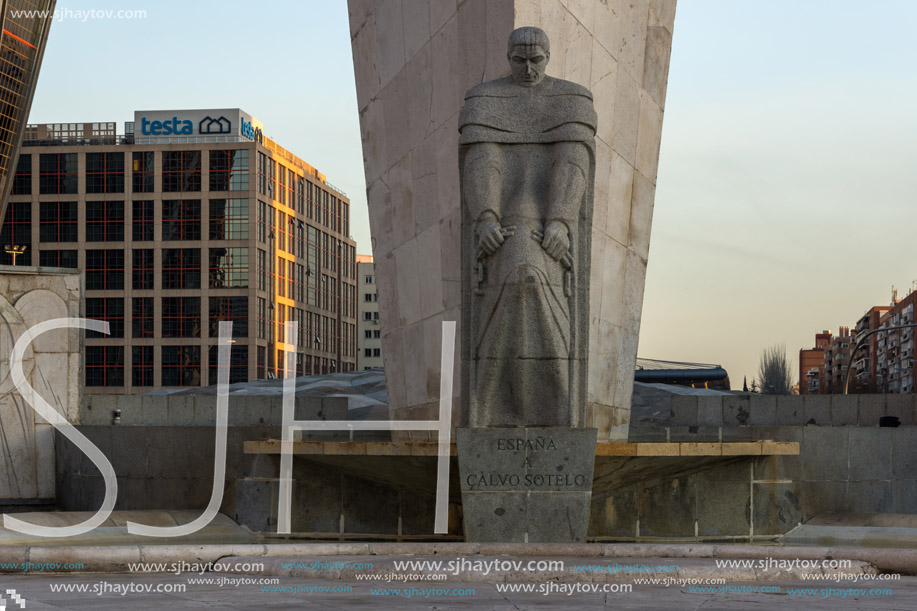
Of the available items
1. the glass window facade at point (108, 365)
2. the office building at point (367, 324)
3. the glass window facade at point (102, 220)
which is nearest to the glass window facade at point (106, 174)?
the glass window facade at point (102, 220)

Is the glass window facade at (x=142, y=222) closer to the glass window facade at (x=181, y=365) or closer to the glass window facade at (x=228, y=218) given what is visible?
the glass window facade at (x=228, y=218)

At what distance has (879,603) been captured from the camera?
308 inches

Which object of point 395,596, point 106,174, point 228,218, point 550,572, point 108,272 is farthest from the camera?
point 228,218

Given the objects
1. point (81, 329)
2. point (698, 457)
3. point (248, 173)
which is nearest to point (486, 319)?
point (698, 457)

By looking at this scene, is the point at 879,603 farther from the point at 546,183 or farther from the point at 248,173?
the point at 248,173

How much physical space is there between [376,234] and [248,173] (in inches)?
3680

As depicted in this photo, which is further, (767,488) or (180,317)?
(180,317)

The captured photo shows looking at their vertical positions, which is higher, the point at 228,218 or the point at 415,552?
the point at 228,218

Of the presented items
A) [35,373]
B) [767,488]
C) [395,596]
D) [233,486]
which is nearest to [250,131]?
[35,373]

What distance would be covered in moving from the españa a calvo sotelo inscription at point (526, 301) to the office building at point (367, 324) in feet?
433

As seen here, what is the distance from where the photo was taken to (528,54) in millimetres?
12203

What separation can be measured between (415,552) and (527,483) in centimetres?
195

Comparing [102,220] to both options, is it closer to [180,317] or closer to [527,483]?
[180,317]

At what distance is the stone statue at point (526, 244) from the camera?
11930mm
